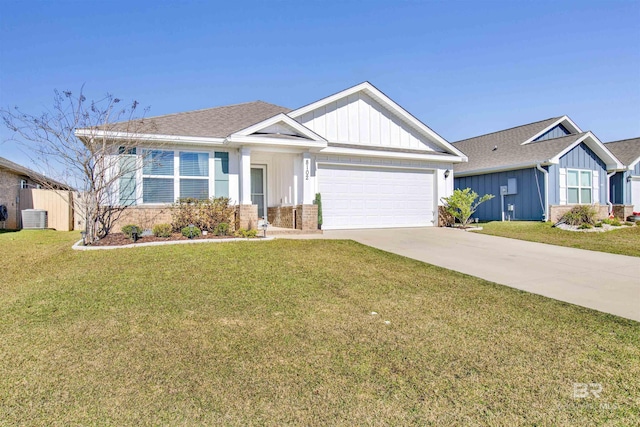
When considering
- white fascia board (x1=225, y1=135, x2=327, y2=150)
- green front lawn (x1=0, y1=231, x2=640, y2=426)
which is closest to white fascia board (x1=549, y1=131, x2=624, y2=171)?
white fascia board (x1=225, y1=135, x2=327, y2=150)

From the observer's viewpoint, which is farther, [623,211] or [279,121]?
[623,211]

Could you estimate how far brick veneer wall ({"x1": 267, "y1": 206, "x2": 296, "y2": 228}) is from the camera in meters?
12.8

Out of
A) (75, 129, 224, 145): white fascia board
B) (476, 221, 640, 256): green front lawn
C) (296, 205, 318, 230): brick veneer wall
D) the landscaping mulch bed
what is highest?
(75, 129, 224, 145): white fascia board

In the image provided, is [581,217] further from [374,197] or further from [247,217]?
[247,217]

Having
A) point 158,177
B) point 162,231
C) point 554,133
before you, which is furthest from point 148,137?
point 554,133

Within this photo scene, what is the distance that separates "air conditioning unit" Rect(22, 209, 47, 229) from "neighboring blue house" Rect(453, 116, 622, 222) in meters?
19.8

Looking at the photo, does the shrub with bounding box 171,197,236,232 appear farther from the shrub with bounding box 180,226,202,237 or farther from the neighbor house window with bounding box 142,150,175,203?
the shrub with bounding box 180,226,202,237

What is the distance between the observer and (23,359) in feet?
11.1

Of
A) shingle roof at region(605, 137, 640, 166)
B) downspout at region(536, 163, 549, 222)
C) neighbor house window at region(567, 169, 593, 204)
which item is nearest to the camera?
downspout at region(536, 163, 549, 222)

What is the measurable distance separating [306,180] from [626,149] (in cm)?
2021

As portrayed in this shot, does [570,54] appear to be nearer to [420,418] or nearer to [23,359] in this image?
[420,418]

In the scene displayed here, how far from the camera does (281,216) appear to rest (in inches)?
533

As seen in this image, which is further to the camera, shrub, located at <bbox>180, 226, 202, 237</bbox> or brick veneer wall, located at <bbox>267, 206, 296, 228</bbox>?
brick veneer wall, located at <bbox>267, 206, 296, 228</bbox>

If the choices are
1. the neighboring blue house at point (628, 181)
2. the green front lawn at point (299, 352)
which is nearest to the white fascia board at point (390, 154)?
the green front lawn at point (299, 352)
